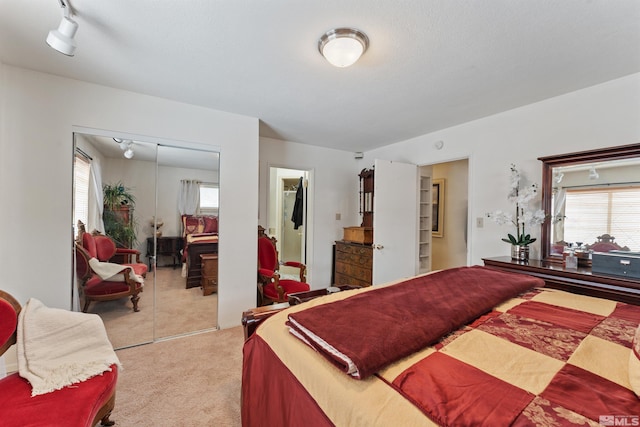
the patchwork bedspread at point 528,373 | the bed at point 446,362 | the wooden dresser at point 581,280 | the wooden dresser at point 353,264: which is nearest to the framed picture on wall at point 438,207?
the wooden dresser at point 353,264

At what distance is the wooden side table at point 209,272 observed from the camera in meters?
2.77

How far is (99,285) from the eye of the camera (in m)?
2.31

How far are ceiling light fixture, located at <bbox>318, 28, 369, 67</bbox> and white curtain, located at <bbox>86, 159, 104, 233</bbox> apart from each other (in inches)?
88.4

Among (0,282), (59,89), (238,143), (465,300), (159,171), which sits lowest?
(0,282)

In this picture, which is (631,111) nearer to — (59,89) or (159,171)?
(159,171)

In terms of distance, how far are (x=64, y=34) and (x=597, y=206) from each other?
12.8 ft

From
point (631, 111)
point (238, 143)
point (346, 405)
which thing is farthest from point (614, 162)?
point (238, 143)

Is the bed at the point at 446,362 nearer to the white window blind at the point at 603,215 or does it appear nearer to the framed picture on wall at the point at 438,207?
the white window blind at the point at 603,215

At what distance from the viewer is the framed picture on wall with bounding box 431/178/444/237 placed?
4484 millimetres

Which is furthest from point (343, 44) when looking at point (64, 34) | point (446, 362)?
point (446, 362)

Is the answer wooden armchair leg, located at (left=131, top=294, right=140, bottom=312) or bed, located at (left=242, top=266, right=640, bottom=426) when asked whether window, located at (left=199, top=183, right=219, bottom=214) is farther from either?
bed, located at (left=242, top=266, right=640, bottom=426)

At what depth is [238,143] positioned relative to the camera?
9.38 feet

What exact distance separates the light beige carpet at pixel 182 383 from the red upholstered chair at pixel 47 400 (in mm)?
337

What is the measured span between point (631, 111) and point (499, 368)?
98.0 inches
